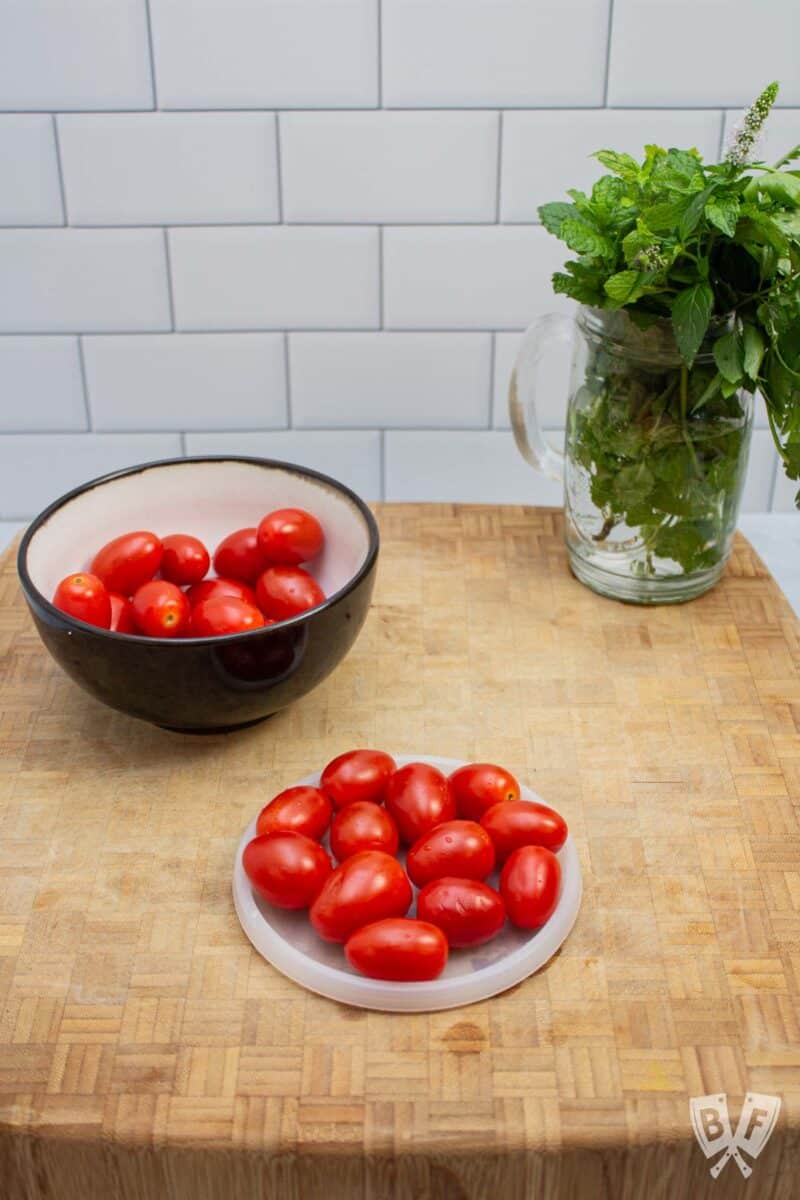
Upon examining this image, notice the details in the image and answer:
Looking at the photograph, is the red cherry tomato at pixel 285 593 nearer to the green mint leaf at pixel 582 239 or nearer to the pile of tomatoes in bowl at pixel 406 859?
the pile of tomatoes in bowl at pixel 406 859

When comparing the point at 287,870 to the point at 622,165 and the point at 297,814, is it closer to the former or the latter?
the point at 297,814

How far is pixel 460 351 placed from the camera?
1503 mm

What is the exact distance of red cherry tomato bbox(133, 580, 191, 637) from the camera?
97 centimetres

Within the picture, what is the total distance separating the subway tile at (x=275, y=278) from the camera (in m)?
1.44

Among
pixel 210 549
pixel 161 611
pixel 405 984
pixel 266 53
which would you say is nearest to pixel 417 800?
pixel 405 984

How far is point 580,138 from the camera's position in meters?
1.38

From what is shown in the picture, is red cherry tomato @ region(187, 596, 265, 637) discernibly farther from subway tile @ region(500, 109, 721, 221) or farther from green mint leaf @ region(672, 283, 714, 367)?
subway tile @ region(500, 109, 721, 221)

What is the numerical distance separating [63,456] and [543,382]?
610 mm

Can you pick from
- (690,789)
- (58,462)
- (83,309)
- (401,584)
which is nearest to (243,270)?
(83,309)

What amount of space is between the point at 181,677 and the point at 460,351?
0.74 m

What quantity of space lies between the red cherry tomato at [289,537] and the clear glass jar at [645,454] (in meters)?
0.26

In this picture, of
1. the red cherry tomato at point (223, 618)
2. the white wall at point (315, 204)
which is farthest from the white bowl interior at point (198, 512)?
the white wall at point (315, 204)

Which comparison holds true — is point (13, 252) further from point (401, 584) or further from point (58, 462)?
point (401, 584)

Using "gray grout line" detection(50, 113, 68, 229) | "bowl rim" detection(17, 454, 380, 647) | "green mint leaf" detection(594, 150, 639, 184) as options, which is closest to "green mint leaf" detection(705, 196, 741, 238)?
"green mint leaf" detection(594, 150, 639, 184)
